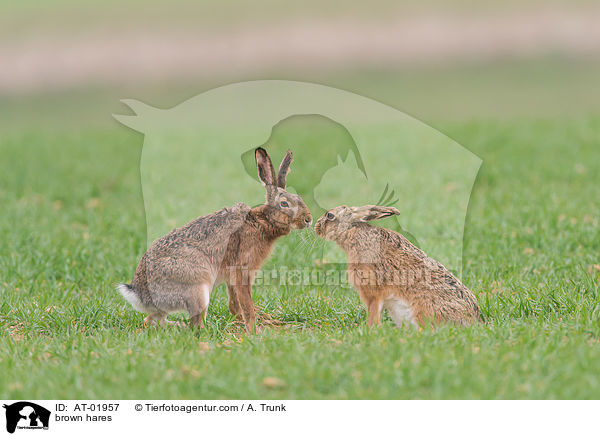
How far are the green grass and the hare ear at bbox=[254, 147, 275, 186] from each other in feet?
3.71

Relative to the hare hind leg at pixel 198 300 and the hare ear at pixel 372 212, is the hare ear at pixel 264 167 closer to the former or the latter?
the hare ear at pixel 372 212

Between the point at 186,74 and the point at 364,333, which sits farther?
the point at 186,74

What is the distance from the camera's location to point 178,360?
16.4 feet

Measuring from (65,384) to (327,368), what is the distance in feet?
5.37

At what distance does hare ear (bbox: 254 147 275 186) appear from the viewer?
5423 millimetres

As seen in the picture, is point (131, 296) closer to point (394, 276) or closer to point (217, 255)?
point (217, 255)

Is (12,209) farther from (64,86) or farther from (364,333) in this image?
(64,86)

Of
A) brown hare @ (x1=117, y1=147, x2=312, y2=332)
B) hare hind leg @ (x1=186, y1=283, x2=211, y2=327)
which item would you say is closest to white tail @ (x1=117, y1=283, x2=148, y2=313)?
brown hare @ (x1=117, y1=147, x2=312, y2=332)

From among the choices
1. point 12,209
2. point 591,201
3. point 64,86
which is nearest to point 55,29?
point 64,86

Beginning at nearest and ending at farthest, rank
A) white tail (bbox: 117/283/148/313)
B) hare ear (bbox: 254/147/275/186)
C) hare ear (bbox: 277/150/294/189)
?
hare ear (bbox: 254/147/275/186), hare ear (bbox: 277/150/294/189), white tail (bbox: 117/283/148/313)
